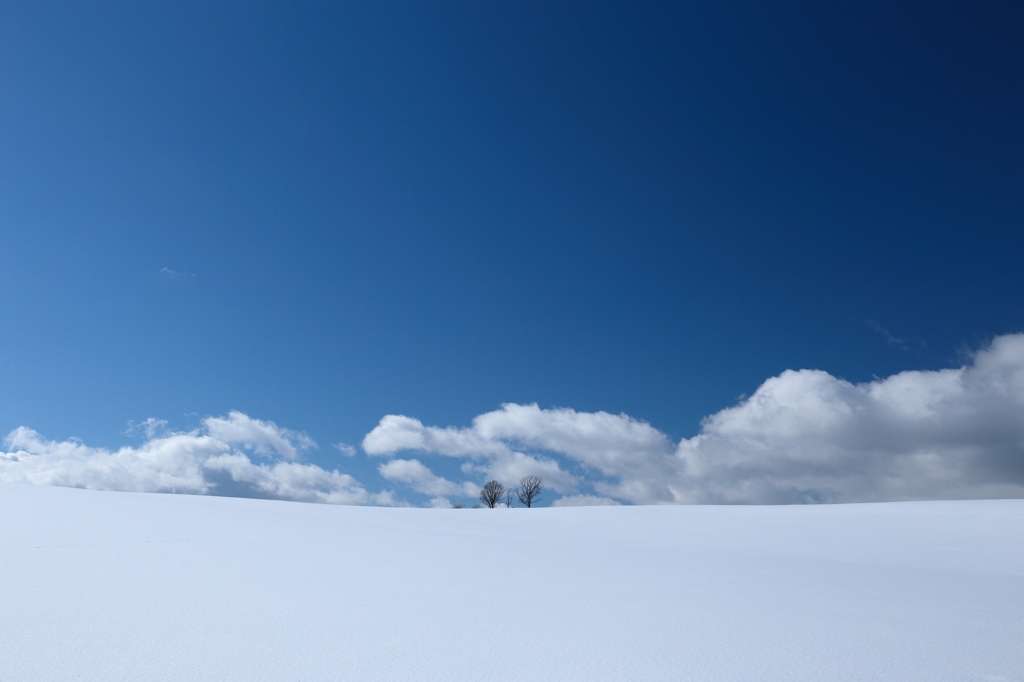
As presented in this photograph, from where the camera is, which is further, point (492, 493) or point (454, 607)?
point (492, 493)

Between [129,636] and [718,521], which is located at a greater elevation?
[718,521]

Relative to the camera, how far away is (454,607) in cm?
459

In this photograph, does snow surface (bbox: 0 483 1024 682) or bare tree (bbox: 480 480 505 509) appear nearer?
snow surface (bbox: 0 483 1024 682)

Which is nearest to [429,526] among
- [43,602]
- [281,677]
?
[43,602]

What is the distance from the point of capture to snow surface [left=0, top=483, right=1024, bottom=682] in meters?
3.30

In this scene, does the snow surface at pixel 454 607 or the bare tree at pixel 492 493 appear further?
the bare tree at pixel 492 493

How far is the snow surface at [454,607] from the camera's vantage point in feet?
10.8

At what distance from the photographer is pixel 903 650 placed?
3869 millimetres

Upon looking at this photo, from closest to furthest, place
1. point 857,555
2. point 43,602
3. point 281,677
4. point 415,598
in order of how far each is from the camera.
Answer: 1. point 281,677
2. point 43,602
3. point 415,598
4. point 857,555

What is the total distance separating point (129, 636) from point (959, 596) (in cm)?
787

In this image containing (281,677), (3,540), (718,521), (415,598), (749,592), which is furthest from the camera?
(718,521)

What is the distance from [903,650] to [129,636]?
17.2ft

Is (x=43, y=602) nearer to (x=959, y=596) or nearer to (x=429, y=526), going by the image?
(x=429, y=526)

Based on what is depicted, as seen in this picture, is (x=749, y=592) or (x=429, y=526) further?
(x=429, y=526)
